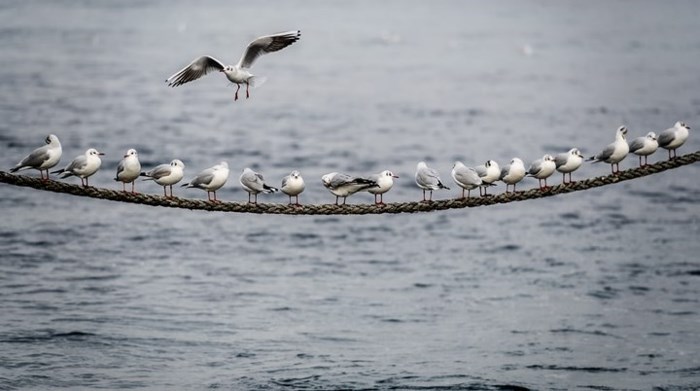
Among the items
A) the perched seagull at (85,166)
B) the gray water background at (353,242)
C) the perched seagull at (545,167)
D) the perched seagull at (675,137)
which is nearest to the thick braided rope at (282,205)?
the perched seagull at (545,167)

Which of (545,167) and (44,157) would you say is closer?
(44,157)

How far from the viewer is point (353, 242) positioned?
86.9 ft

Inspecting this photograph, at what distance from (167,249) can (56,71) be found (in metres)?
24.1

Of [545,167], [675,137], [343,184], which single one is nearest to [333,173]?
[343,184]

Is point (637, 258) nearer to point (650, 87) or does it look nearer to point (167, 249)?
point (167, 249)

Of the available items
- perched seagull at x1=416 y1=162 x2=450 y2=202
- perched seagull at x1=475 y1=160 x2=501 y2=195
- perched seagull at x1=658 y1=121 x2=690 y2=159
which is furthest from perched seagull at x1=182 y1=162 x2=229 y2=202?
perched seagull at x1=658 y1=121 x2=690 y2=159

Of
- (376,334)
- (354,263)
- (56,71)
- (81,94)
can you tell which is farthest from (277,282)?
(56,71)

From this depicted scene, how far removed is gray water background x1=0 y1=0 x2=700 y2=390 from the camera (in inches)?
739

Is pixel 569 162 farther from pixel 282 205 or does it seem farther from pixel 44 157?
pixel 44 157

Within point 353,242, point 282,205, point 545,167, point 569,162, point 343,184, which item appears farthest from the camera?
point 353,242

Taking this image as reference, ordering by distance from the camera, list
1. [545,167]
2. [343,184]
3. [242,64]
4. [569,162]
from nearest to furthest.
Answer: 1. [242,64]
2. [343,184]
3. [545,167]
4. [569,162]

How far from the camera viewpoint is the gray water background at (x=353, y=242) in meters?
18.8

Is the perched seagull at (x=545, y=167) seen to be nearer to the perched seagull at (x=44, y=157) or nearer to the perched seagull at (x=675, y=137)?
the perched seagull at (x=675, y=137)

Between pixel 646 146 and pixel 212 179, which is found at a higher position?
pixel 646 146
